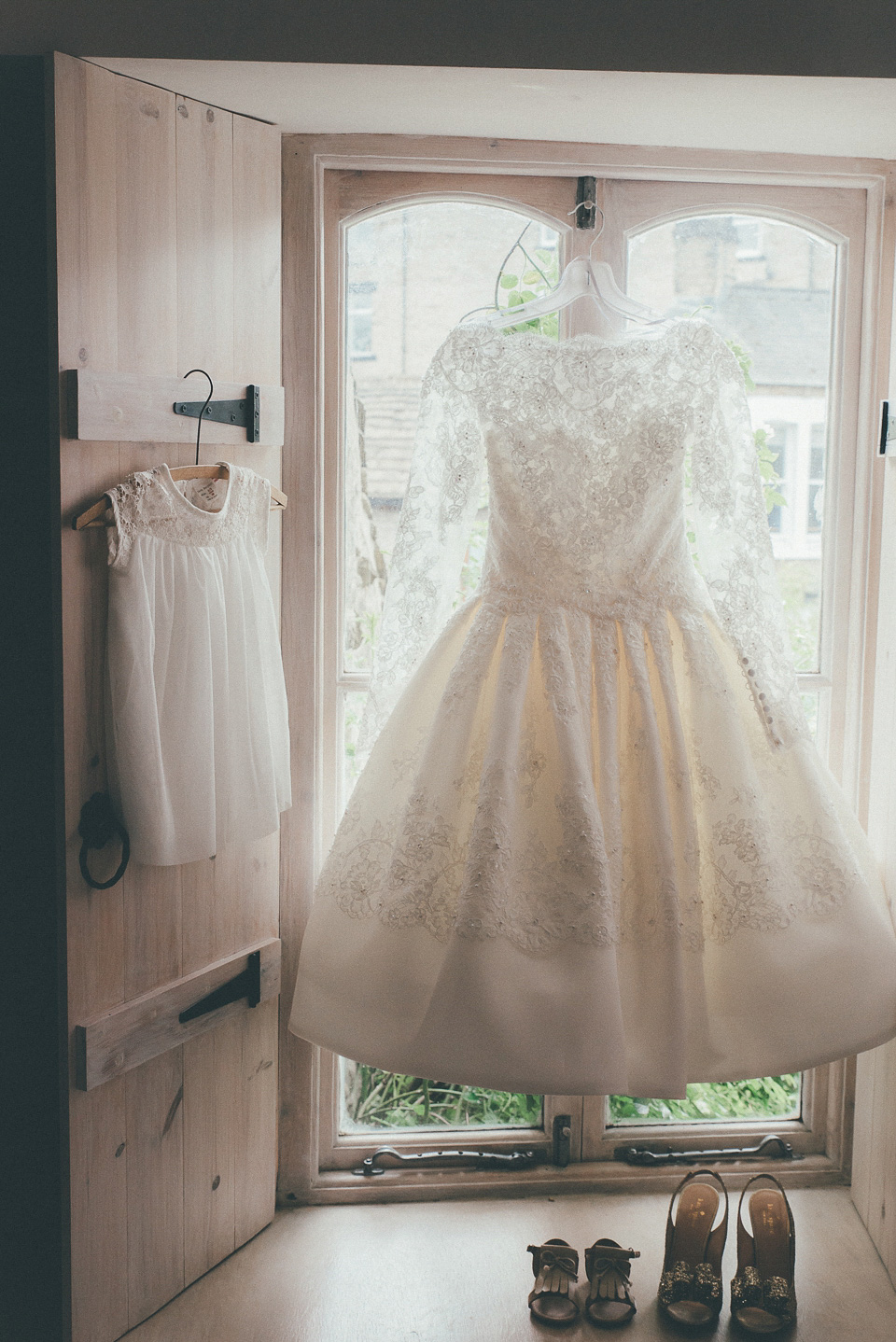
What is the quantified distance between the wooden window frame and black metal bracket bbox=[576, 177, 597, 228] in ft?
0.10

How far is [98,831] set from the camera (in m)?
1.54

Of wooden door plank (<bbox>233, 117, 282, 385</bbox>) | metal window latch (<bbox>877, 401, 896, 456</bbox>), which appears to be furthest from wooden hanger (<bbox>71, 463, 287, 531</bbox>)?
metal window latch (<bbox>877, 401, 896, 456</bbox>)

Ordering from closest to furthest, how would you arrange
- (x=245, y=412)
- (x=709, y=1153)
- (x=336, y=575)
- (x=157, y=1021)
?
(x=157, y=1021) < (x=245, y=412) < (x=336, y=575) < (x=709, y=1153)

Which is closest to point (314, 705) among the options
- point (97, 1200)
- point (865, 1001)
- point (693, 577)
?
point (693, 577)

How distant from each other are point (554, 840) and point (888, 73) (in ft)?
4.45

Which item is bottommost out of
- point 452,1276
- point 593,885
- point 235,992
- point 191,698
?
point 452,1276

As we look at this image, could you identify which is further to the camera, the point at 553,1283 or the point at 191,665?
the point at 553,1283

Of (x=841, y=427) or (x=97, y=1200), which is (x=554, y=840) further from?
(x=841, y=427)

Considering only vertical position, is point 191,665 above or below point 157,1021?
above

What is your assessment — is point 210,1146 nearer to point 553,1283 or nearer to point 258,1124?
point 258,1124

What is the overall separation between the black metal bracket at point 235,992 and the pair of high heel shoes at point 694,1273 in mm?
717

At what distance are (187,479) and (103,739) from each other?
1.53 ft

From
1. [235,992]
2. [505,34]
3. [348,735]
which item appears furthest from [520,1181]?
[505,34]

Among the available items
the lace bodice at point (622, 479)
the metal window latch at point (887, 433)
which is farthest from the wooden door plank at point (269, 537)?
the metal window latch at point (887, 433)
